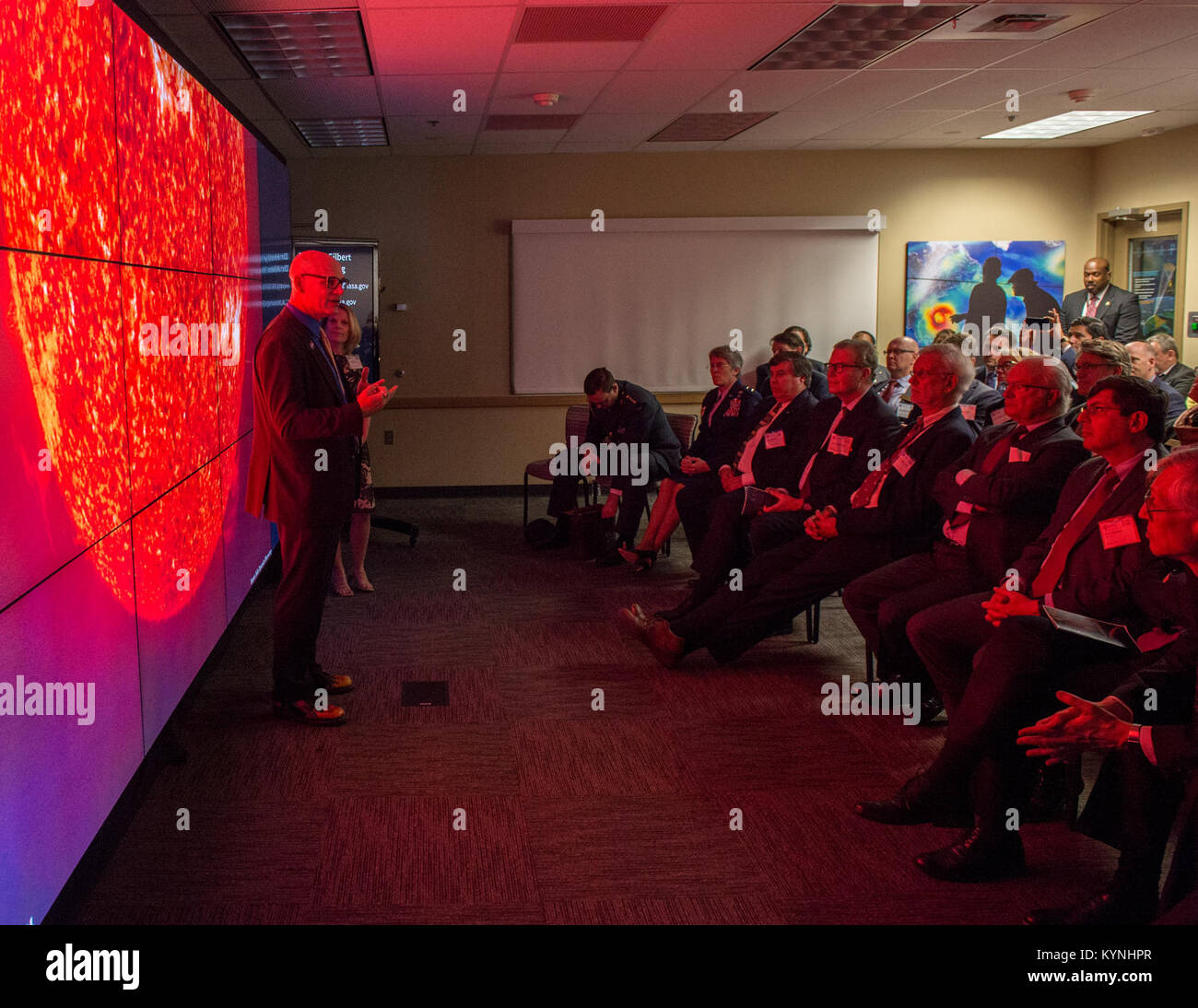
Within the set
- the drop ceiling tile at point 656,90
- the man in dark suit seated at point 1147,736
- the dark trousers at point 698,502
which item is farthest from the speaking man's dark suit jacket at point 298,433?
the drop ceiling tile at point 656,90

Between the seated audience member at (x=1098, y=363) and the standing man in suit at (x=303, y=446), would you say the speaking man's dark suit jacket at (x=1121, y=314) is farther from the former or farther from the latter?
the standing man in suit at (x=303, y=446)

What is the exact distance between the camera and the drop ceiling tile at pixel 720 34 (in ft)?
15.8

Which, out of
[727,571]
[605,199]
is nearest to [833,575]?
[727,571]

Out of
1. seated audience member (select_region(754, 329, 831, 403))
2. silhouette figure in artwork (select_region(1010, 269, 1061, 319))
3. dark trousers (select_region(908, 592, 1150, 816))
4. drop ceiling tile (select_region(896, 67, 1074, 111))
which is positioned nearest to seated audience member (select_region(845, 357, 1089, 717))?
dark trousers (select_region(908, 592, 1150, 816))

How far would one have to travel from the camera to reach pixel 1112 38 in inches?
214

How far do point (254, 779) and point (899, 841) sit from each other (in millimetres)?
1937

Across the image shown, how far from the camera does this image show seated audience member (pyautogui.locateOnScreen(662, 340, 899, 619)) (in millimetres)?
4461

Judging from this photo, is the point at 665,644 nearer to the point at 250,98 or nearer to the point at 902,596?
the point at 902,596

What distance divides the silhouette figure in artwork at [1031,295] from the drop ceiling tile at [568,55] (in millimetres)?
5095

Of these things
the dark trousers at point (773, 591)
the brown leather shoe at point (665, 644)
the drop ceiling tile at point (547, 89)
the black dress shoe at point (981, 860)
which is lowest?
the black dress shoe at point (981, 860)

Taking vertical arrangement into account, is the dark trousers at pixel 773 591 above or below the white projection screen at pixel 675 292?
below

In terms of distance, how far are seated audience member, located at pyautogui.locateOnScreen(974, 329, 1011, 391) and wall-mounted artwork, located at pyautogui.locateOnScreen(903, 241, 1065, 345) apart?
0.32 meters

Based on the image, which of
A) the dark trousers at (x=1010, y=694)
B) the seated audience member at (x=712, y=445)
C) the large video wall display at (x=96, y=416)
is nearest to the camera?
the large video wall display at (x=96, y=416)

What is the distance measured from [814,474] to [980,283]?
5.71 m
